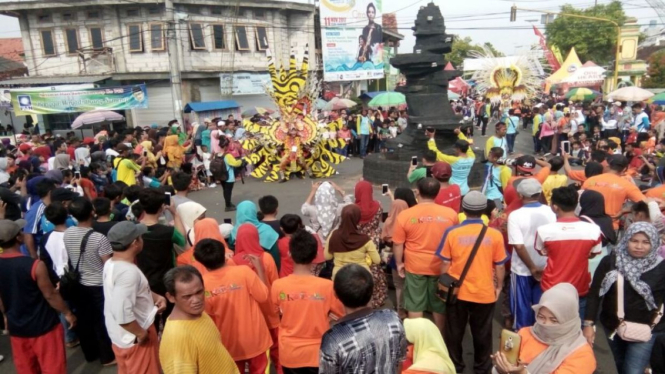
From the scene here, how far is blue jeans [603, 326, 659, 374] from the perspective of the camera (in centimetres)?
318

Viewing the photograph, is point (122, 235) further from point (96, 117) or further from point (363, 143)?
point (96, 117)

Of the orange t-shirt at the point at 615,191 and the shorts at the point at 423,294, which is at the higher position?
the orange t-shirt at the point at 615,191

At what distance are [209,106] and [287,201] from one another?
46.9 feet

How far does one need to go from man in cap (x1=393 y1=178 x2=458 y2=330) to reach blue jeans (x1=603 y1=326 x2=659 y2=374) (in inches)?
53.8

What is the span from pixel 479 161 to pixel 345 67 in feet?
61.6

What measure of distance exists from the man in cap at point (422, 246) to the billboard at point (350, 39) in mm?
24924

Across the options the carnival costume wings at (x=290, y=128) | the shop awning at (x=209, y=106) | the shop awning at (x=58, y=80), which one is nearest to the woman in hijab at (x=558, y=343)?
the carnival costume wings at (x=290, y=128)

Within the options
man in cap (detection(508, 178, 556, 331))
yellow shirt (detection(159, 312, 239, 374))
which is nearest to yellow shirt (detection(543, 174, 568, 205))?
man in cap (detection(508, 178, 556, 331))

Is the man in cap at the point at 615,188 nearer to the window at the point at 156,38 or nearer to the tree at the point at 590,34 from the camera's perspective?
the window at the point at 156,38

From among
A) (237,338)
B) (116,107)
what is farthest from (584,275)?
(116,107)

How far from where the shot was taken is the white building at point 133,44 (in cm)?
2209

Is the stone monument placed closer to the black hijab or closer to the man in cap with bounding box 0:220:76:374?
the black hijab

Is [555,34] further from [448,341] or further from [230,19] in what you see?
[448,341]

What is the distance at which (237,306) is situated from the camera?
10.4 feet
